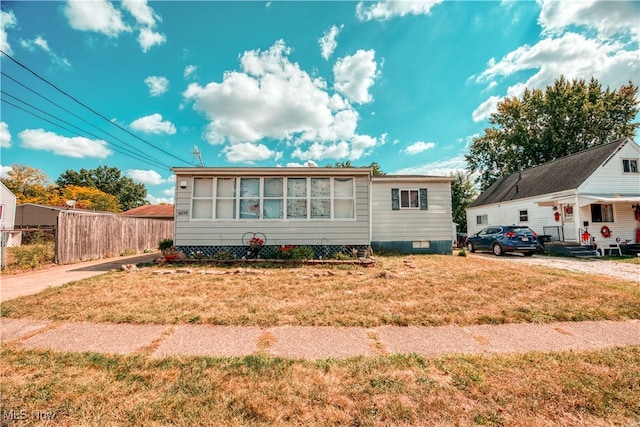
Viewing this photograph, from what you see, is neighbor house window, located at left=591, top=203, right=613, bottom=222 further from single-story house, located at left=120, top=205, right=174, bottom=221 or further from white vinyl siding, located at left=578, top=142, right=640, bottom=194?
single-story house, located at left=120, top=205, right=174, bottom=221

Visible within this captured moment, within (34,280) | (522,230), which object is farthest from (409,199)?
(34,280)

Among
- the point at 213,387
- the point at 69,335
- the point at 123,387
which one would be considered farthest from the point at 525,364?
the point at 69,335

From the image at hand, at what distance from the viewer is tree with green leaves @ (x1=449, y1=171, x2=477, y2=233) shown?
81.6ft

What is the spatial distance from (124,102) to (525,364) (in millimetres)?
17517

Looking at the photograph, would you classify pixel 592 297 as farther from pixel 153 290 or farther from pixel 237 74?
pixel 237 74

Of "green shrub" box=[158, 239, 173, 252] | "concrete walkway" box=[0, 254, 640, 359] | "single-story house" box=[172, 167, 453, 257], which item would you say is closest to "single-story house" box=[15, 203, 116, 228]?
"green shrub" box=[158, 239, 173, 252]

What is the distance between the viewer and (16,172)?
3450cm

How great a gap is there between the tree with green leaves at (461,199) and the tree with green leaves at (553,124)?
4204 mm

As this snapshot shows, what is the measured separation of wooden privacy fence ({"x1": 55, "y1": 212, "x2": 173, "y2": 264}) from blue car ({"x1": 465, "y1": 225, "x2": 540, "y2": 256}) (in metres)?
18.6

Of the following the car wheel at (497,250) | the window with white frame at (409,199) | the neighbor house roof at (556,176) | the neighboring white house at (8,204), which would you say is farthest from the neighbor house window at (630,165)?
the neighboring white house at (8,204)

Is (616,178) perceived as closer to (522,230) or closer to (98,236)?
(522,230)

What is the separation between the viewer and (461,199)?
82.5 ft

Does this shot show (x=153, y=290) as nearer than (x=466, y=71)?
Yes

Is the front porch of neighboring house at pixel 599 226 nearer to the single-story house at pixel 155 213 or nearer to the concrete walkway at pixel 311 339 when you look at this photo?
the concrete walkway at pixel 311 339
